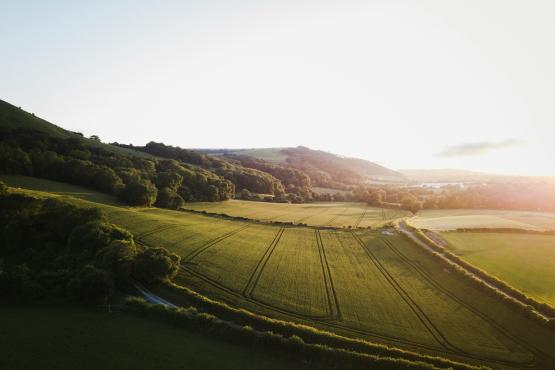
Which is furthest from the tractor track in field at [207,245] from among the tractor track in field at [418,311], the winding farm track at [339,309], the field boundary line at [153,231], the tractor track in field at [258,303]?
the tractor track in field at [418,311]

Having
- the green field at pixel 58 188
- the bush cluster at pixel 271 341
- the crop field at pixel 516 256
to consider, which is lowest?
the bush cluster at pixel 271 341

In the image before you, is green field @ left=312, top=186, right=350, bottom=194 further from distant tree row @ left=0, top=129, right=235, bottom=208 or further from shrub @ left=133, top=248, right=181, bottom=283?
shrub @ left=133, top=248, right=181, bottom=283

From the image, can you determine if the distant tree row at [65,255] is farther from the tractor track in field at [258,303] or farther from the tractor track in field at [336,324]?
the tractor track in field at [336,324]

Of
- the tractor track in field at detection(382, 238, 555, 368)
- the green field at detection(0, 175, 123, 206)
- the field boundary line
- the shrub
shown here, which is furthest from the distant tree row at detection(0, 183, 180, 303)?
the tractor track in field at detection(382, 238, 555, 368)

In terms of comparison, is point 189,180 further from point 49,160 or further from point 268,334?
point 268,334

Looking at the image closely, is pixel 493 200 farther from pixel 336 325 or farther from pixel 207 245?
pixel 336 325

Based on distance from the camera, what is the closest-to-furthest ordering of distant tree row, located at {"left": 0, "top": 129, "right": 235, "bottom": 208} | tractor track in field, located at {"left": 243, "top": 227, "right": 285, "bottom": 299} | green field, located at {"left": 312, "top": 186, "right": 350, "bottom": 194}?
tractor track in field, located at {"left": 243, "top": 227, "right": 285, "bottom": 299} → distant tree row, located at {"left": 0, "top": 129, "right": 235, "bottom": 208} → green field, located at {"left": 312, "top": 186, "right": 350, "bottom": 194}
